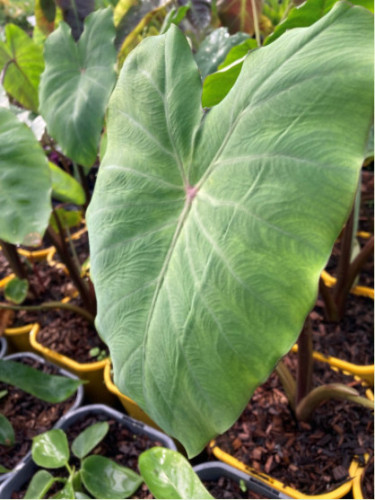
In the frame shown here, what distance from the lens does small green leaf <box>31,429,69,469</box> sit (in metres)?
0.98

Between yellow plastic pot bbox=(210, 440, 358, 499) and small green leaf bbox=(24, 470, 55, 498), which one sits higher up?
small green leaf bbox=(24, 470, 55, 498)

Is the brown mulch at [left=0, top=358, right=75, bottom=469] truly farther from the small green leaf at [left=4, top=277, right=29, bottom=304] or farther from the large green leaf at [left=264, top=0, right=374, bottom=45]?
the large green leaf at [left=264, top=0, right=374, bottom=45]

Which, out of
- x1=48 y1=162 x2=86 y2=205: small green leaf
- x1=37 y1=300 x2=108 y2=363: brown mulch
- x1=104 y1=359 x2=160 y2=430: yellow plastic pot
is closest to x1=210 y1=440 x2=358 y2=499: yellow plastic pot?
x1=104 y1=359 x2=160 y2=430: yellow plastic pot

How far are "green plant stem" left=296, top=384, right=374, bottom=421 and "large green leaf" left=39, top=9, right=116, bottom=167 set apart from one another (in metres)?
0.65

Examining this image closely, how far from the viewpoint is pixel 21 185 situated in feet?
2.68

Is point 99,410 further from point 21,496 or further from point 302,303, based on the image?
point 302,303

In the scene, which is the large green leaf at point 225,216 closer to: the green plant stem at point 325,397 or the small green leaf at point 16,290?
the green plant stem at point 325,397

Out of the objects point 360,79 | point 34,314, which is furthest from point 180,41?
Answer: point 34,314

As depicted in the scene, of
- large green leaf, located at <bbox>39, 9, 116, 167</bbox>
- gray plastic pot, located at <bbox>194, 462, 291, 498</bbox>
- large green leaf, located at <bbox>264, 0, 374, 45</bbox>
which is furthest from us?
large green leaf, located at <bbox>39, 9, 116, 167</bbox>

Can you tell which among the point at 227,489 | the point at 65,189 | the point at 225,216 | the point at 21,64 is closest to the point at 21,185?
the point at 65,189

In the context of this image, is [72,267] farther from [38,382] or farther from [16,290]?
[38,382]

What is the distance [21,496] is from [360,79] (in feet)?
3.55

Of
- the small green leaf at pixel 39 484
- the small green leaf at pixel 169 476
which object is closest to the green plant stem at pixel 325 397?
the small green leaf at pixel 169 476

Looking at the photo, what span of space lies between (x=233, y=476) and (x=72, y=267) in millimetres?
683
